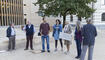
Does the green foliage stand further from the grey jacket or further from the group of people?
the grey jacket

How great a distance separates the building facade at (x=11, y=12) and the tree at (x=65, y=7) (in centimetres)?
2858

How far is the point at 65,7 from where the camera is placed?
→ 19.5 meters

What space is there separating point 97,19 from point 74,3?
1787 centimetres

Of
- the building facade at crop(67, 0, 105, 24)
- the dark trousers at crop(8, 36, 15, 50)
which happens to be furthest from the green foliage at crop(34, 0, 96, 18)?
the building facade at crop(67, 0, 105, 24)

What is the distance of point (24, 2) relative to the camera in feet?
203

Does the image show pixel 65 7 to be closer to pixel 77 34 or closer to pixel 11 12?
pixel 77 34

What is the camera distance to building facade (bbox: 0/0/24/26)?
4968cm

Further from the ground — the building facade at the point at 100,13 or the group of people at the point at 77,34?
the building facade at the point at 100,13

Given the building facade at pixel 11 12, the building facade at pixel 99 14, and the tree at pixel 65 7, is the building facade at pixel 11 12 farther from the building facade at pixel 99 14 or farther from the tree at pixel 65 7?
the tree at pixel 65 7

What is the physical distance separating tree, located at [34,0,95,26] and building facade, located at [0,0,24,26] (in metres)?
28.6

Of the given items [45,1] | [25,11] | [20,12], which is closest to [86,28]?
[45,1]

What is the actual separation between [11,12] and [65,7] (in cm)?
3651

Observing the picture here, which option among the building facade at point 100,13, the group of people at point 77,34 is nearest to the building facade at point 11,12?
the building facade at point 100,13

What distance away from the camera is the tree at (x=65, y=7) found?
63.6 feet
